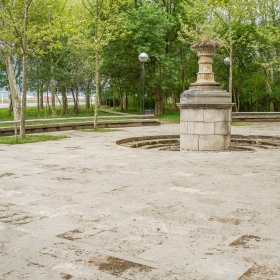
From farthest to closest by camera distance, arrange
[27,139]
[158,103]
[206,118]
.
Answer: [158,103] < [27,139] < [206,118]

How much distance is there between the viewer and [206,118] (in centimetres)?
1284

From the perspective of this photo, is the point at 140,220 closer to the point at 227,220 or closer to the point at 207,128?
the point at 227,220

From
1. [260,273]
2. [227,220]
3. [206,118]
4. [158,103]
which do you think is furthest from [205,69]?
[158,103]

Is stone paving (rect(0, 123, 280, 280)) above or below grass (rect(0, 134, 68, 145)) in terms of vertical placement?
below

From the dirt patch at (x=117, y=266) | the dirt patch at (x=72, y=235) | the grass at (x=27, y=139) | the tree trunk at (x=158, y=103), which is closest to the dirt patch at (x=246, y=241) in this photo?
the dirt patch at (x=117, y=266)

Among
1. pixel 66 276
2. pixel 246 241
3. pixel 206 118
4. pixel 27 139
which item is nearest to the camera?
pixel 66 276

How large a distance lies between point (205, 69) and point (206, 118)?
5.38ft


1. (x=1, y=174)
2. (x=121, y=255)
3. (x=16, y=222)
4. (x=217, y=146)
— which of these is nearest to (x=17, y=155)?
(x=1, y=174)

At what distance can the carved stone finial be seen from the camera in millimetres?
13297

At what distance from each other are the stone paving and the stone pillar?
111 inches

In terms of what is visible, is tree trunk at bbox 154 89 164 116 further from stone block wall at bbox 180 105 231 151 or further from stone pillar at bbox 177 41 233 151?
stone block wall at bbox 180 105 231 151

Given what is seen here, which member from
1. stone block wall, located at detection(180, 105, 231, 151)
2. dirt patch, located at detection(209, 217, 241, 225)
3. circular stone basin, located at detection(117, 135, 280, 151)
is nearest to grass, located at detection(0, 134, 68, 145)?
circular stone basin, located at detection(117, 135, 280, 151)

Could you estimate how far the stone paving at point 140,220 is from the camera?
3.98 meters

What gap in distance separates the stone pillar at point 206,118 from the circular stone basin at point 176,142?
1433mm
